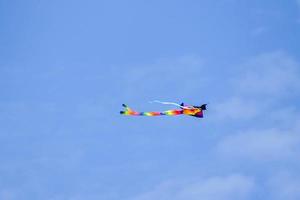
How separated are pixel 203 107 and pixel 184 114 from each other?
225cm

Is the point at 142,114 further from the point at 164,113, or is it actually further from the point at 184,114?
the point at 184,114

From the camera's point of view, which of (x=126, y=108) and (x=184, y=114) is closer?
(x=126, y=108)

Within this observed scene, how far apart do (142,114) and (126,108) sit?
75.6 inches

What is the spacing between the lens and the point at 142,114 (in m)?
54.8

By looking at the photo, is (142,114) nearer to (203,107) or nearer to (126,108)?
(126,108)

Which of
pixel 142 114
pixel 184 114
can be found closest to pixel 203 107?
pixel 184 114

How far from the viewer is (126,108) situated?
55.6 meters

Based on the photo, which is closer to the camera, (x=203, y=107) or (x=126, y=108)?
(x=126, y=108)

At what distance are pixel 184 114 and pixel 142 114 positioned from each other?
684 cm

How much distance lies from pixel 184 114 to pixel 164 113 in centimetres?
366

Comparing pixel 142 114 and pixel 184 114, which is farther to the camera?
pixel 184 114

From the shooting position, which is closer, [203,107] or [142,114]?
[142,114]

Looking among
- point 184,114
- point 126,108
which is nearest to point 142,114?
point 126,108

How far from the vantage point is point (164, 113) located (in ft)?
187
